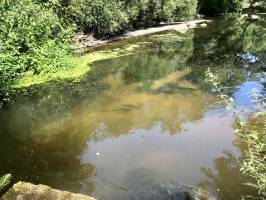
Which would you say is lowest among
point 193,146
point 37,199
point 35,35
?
point 193,146

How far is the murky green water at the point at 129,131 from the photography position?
A: 31.7 feet

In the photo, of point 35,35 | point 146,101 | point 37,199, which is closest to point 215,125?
point 146,101

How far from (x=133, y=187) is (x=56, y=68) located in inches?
444

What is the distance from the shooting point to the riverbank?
1792 cm

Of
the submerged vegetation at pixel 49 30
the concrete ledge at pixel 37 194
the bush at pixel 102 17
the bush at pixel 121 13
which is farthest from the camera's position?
the bush at pixel 102 17

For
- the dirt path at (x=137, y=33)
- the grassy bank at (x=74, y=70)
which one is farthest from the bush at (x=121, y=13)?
the grassy bank at (x=74, y=70)

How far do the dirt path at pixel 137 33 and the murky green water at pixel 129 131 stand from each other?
19.2ft

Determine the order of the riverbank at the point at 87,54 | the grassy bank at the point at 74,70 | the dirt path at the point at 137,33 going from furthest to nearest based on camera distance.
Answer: the dirt path at the point at 137,33, the riverbank at the point at 87,54, the grassy bank at the point at 74,70

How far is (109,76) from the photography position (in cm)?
1895

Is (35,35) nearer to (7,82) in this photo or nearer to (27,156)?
(7,82)

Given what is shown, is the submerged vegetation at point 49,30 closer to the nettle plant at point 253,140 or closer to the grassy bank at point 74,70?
the grassy bank at point 74,70

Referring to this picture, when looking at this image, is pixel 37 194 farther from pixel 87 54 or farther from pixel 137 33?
pixel 137 33

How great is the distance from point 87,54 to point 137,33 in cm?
902

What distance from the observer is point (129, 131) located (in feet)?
41.4
